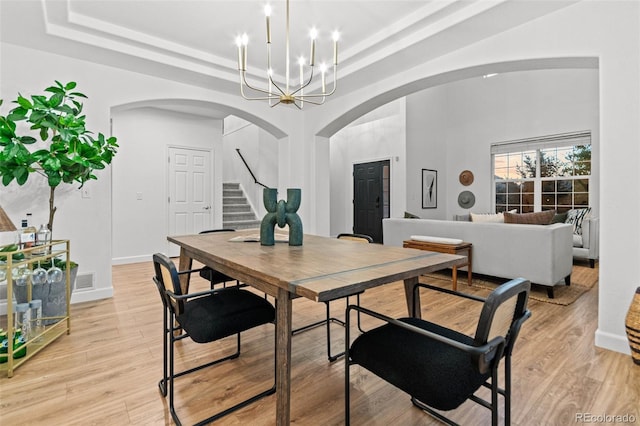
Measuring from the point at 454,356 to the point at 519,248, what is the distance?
2849 mm

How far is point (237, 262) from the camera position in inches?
59.1

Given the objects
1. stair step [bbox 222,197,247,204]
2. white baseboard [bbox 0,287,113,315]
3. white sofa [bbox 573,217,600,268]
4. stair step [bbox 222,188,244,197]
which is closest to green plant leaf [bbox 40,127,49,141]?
white baseboard [bbox 0,287,113,315]

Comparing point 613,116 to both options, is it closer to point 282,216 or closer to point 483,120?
point 282,216

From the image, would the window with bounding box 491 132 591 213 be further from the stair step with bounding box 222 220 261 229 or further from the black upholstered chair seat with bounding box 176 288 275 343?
the black upholstered chair seat with bounding box 176 288 275 343

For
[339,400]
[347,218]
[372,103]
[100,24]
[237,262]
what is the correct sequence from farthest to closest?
[347,218]
[372,103]
[100,24]
[339,400]
[237,262]

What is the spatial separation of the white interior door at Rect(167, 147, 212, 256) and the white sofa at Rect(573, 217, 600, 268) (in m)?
6.30

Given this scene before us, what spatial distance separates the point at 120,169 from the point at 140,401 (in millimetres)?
4615

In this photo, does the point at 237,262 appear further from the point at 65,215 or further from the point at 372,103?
the point at 372,103

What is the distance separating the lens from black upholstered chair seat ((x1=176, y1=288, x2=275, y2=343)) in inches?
59.6

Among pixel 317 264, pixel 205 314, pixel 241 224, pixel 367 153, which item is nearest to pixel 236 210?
pixel 241 224

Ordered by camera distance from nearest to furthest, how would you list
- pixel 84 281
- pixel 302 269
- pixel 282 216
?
pixel 302 269
pixel 282 216
pixel 84 281

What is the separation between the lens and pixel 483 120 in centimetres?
724

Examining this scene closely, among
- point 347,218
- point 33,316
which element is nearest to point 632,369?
point 33,316

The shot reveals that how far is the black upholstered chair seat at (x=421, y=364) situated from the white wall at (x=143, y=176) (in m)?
5.22
